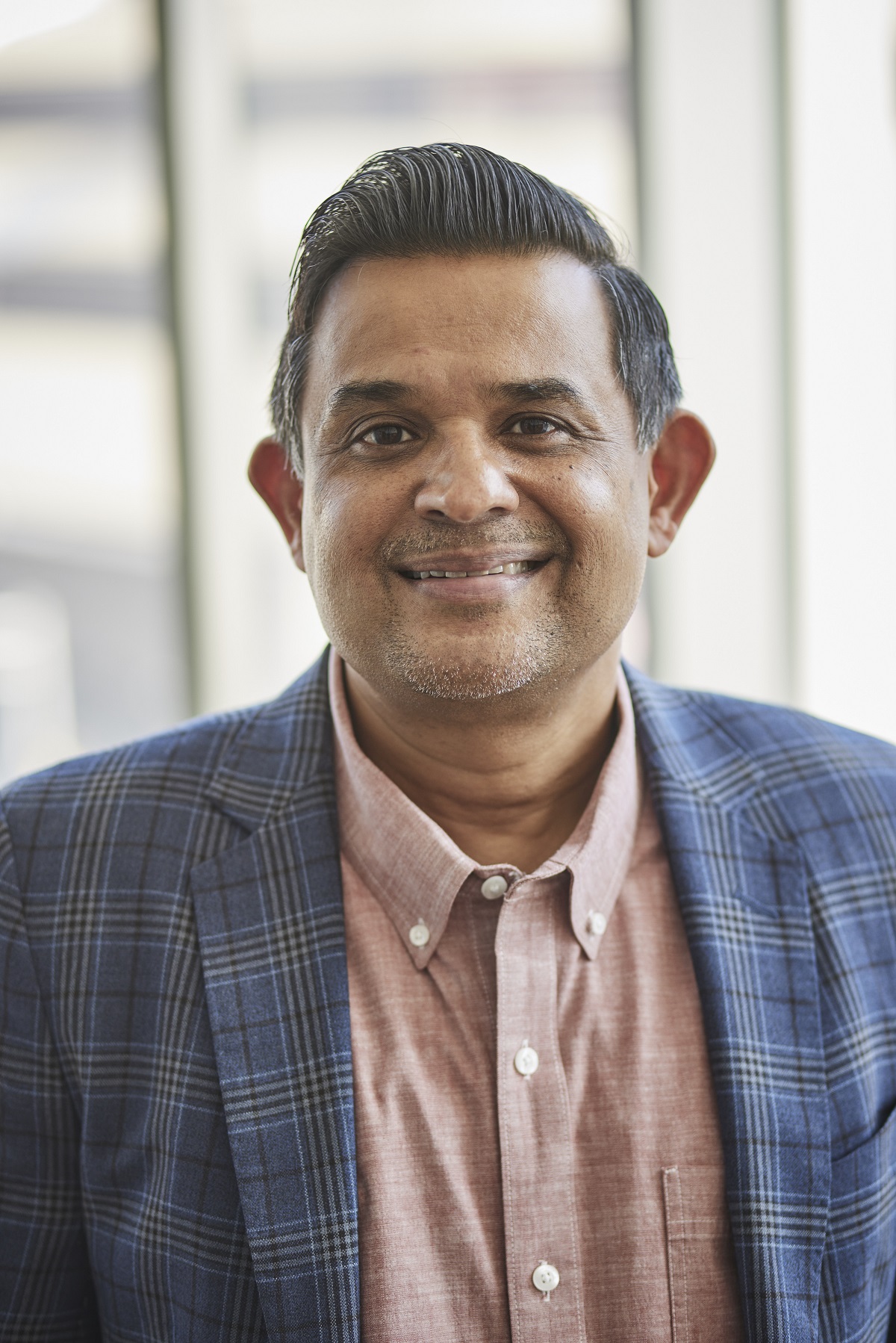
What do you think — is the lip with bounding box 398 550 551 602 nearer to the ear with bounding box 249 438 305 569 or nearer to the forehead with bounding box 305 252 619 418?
the forehead with bounding box 305 252 619 418

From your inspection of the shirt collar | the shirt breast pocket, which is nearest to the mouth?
the shirt collar

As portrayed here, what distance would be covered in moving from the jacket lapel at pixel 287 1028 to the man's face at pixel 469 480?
19 cm

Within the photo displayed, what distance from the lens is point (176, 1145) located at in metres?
1.19

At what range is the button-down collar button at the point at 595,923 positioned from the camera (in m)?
1.28

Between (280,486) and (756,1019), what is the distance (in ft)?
2.63

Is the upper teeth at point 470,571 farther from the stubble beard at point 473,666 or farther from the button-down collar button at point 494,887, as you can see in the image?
the button-down collar button at point 494,887

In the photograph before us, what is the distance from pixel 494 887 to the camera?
126cm

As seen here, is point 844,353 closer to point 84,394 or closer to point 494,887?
point 84,394

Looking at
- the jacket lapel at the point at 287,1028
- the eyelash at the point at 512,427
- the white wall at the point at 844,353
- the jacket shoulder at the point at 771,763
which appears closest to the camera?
the jacket lapel at the point at 287,1028

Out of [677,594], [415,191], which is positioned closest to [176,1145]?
[415,191]

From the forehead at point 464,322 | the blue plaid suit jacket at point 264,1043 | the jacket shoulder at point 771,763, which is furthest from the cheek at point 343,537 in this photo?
the jacket shoulder at point 771,763

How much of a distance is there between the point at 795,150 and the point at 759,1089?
2429mm

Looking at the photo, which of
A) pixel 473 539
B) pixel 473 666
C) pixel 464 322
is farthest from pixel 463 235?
pixel 473 666

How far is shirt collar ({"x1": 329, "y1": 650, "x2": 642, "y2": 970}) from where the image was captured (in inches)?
49.5
